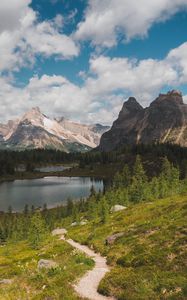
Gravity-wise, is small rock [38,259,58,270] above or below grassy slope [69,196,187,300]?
below

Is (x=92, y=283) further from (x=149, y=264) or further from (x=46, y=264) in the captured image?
(x=46, y=264)

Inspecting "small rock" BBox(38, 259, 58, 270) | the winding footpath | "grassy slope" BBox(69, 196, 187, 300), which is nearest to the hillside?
"grassy slope" BBox(69, 196, 187, 300)

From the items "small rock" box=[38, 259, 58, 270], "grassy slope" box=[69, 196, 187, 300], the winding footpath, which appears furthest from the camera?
"small rock" box=[38, 259, 58, 270]

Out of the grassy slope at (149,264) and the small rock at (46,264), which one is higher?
the grassy slope at (149,264)

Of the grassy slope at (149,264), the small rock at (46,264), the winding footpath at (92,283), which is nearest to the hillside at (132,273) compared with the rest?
the grassy slope at (149,264)

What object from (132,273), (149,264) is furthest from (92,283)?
(149,264)

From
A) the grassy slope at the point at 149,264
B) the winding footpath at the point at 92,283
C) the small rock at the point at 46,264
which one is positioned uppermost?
the grassy slope at the point at 149,264

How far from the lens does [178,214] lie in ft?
135

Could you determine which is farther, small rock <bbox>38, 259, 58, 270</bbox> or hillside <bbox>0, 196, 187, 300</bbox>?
small rock <bbox>38, 259, 58, 270</bbox>

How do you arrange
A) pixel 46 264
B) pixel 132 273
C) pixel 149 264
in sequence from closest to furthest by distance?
1. pixel 132 273
2. pixel 149 264
3. pixel 46 264

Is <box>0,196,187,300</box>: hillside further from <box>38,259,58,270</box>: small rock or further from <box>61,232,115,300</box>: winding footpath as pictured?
<box>38,259,58,270</box>: small rock

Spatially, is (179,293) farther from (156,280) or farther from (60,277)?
(60,277)

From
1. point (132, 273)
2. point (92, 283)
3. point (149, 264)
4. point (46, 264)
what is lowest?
point (46, 264)

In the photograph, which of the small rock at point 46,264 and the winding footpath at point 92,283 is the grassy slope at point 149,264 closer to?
the winding footpath at point 92,283
